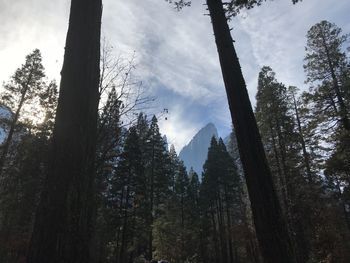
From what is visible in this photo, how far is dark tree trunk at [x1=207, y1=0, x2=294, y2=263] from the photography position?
4.80 m

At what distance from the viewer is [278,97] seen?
102 feet

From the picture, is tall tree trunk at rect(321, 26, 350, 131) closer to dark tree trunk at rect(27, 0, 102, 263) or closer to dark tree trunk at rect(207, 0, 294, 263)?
dark tree trunk at rect(207, 0, 294, 263)

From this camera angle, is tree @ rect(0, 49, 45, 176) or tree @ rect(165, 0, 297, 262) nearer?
tree @ rect(165, 0, 297, 262)

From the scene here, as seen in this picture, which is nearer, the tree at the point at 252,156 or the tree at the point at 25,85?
the tree at the point at 252,156

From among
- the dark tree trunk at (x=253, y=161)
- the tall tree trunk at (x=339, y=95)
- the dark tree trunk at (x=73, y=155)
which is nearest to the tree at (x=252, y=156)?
the dark tree trunk at (x=253, y=161)

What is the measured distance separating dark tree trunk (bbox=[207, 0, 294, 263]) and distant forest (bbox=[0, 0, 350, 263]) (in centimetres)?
2

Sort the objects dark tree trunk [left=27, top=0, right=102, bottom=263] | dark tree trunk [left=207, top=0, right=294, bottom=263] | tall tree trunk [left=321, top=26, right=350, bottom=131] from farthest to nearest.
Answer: tall tree trunk [left=321, top=26, right=350, bottom=131]
dark tree trunk [left=207, top=0, right=294, bottom=263]
dark tree trunk [left=27, top=0, right=102, bottom=263]

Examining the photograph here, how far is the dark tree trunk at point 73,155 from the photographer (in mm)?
2693

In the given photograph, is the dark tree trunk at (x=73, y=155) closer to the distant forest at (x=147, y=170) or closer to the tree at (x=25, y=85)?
the distant forest at (x=147, y=170)

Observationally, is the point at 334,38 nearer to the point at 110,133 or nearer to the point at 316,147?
the point at 316,147

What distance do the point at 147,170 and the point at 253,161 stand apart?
3911 cm

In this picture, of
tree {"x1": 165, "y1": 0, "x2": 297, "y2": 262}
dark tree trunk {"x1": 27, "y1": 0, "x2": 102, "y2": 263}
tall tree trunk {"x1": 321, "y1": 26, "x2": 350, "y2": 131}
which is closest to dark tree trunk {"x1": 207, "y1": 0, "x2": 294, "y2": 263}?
tree {"x1": 165, "y1": 0, "x2": 297, "y2": 262}

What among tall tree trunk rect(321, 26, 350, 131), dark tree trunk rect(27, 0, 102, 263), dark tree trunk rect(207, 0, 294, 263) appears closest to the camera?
dark tree trunk rect(27, 0, 102, 263)

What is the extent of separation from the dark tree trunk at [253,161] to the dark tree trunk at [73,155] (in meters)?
2.87
